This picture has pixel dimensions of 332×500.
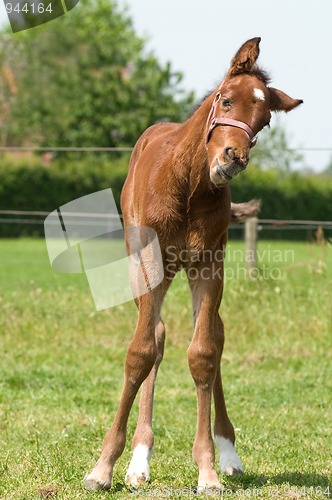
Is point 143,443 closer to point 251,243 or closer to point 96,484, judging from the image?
point 96,484

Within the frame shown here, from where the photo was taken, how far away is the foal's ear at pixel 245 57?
381cm

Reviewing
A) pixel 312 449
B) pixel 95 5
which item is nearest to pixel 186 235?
pixel 312 449

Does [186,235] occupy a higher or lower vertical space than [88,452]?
higher

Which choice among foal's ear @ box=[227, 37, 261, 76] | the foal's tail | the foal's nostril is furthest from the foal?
the foal's tail

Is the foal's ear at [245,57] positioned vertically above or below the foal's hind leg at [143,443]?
above

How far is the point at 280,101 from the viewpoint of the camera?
3982mm

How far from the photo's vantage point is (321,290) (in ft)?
29.4

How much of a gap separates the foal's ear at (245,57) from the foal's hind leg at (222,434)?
1504 millimetres

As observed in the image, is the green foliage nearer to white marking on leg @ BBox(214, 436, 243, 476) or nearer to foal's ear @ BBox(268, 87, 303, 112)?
white marking on leg @ BBox(214, 436, 243, 476)

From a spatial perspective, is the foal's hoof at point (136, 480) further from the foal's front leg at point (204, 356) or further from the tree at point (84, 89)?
the tree at point (84, 89)

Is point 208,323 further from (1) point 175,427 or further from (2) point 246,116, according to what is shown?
(1) point 175,427

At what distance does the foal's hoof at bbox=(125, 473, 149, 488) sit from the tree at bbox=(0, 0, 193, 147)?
30782 mm

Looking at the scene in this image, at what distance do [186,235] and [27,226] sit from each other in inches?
559

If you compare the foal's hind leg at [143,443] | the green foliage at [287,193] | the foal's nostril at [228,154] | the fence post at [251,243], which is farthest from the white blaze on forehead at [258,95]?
the green foliage at [287,193]
